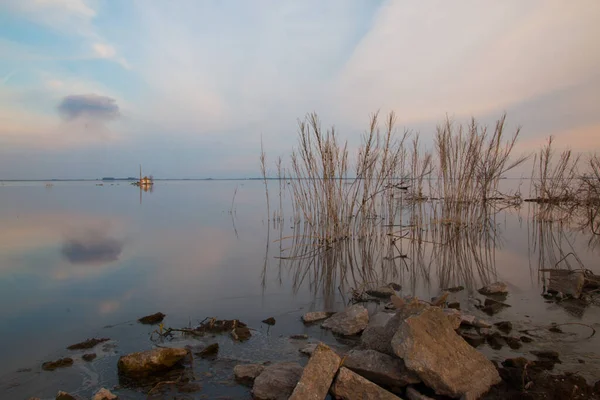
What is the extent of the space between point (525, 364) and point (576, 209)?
15037 mm

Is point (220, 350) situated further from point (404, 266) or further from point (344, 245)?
point (344, 245)

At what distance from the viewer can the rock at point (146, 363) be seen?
8.17ft

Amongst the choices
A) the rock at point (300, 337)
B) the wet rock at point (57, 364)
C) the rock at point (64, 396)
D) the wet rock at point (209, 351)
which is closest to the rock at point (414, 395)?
the rock at point (300, 337)

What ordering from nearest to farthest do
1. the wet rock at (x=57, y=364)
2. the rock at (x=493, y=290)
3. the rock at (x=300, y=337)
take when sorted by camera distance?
the wet rock at (x=57, y=364)
the rock at (x=300, y=337)
the rock at (x=493, y=290)

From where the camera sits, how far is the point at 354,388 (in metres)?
2.05

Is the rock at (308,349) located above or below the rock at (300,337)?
above

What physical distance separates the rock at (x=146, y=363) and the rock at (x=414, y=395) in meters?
1.57

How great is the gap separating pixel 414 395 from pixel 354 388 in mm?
342

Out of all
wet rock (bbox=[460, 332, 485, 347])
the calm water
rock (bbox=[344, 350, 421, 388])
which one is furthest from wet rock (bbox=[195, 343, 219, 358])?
wet rock (bbox=[460, 332, 485, 347])

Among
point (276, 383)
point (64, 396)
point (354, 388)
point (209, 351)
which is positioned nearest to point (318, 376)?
point (354, 388)

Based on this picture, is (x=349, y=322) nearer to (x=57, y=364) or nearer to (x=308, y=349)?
(x=308, y=349)

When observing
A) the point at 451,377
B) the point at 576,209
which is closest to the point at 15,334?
the point at 451,377

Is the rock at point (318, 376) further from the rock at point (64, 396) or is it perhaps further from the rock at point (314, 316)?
the rock at point (314, 316)

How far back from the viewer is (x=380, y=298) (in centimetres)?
433
